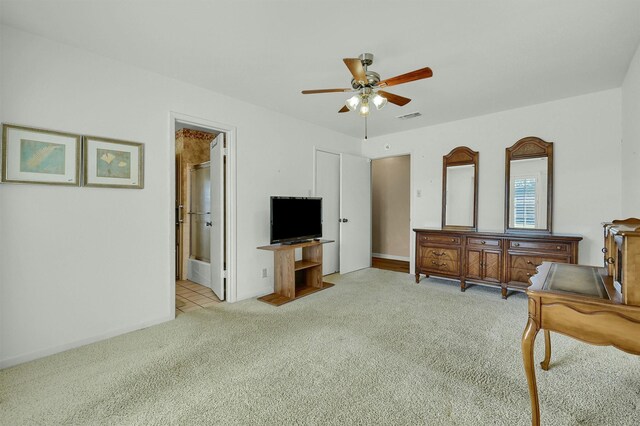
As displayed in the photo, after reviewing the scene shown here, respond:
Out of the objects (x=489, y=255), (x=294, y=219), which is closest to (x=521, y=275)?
(x=489, y=255)

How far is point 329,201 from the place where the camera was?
4.96m

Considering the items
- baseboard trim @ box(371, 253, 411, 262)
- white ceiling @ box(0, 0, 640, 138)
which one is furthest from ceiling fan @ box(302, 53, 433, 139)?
baseboard trim @ box(371, 253, 411, 262)

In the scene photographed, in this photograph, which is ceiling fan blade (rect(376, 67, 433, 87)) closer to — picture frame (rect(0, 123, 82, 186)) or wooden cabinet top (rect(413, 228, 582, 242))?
wooden cabinet top (rect(413, 228, 582, 242))

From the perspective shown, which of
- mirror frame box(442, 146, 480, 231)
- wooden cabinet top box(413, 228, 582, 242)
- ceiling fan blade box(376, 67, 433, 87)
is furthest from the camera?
mirror frame box(442, 146, 480, 231)

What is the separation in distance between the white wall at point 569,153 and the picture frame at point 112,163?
164 inches

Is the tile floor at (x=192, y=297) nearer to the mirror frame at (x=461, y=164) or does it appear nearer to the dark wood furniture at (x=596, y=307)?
the dark wood furniture at (x=596, y=307)

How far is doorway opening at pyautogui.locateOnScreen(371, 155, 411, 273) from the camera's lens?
6.41m

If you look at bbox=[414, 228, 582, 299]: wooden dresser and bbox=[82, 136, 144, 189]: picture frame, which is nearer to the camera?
bbox=[82, 136, 144, 189]: picture frame

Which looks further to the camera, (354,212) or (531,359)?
(354,212)

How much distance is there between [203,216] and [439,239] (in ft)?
11.5

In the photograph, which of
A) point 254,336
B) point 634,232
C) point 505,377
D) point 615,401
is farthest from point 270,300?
point 634,232

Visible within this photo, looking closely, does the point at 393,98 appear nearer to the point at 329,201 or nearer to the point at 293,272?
the point at 293,272

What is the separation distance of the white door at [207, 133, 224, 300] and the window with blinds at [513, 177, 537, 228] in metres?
3.86

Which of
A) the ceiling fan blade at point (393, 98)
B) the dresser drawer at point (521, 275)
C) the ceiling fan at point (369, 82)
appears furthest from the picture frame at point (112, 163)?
the dresser drawer at point (521, 275)
